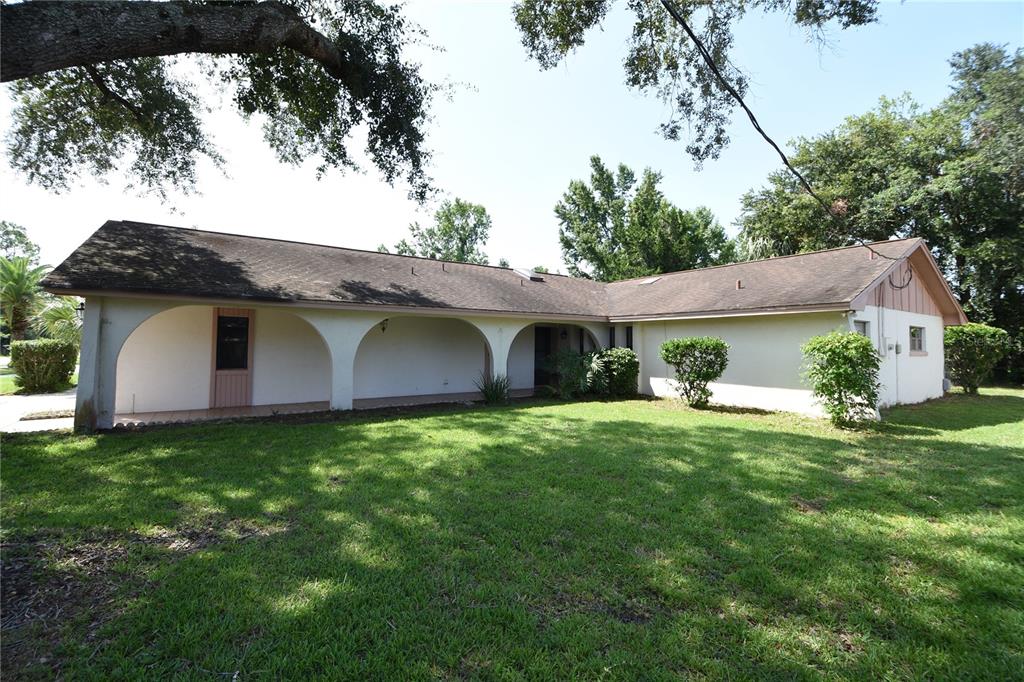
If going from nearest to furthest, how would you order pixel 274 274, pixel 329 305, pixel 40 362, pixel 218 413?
1. pixel 329 305
2. pixel 218 413
3. pixel 274 274
4. pixel 40 362

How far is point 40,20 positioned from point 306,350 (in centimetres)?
927

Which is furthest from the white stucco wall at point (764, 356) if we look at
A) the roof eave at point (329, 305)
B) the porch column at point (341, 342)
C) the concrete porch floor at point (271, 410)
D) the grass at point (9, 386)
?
the grass at point (9, 386)

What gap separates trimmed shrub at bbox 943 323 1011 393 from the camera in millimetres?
13922

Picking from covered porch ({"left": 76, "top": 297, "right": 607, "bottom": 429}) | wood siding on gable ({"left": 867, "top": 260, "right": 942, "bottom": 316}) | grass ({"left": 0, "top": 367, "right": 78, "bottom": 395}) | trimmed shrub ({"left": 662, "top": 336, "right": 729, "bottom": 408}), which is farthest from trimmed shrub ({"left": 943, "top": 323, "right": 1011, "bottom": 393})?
grass ({"left": 0, "top": 367, "right": 78, "bottom": 395})

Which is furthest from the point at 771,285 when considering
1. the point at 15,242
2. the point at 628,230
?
the point at 15,242

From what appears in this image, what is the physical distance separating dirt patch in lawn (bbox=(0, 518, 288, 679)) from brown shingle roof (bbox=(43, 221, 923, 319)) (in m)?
5.89

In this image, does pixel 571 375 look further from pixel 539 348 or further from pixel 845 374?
pixel 845 374

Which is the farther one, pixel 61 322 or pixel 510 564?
pixel 61 322

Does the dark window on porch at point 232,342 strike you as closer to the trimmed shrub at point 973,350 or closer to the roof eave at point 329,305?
the roof eave at point 329,305

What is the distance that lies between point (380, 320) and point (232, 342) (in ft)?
13.0

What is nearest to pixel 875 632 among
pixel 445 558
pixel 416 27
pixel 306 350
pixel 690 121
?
pixel 445 558

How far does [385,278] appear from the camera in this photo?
488 inches

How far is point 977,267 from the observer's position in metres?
19.3

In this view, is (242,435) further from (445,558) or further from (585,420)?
(585,420)
